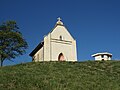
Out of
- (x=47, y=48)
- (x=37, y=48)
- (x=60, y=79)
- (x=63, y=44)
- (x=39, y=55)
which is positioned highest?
(x=63, y=44)

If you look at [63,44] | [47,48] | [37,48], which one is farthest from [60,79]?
[37,48]

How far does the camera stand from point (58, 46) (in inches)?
1786

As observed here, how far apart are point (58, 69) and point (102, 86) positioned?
5142mm

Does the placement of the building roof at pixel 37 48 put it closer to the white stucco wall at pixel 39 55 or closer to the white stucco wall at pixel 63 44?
the white stucco wall at pixel 39 55

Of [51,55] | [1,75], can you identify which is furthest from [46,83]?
[51,55]

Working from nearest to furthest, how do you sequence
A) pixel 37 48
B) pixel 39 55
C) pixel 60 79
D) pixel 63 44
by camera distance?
pixel 60 79, pixel 63 44, pixel 39 55, pixel 37 48

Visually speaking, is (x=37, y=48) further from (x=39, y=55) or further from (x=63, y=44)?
(x=63, y=44)

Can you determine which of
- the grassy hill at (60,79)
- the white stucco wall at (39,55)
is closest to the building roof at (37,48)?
the white stucco wall at (39,55)

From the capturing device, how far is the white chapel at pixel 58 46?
4388 cm

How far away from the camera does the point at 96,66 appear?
24.2m

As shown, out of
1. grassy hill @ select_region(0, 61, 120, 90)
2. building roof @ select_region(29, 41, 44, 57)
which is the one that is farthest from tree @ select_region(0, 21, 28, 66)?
grassy hill @ select_region(0, 61, 120, 90)

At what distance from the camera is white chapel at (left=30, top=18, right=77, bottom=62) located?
43.9 metres

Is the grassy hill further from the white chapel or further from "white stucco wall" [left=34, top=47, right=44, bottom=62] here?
"white stucco wall" [left=34, top=47, right=44, bottom=62]

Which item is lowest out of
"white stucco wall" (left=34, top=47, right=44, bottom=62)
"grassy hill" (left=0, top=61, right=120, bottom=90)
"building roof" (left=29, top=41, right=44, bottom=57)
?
"grassy hill" (left=0, top=61, right=120, bottom=90)
